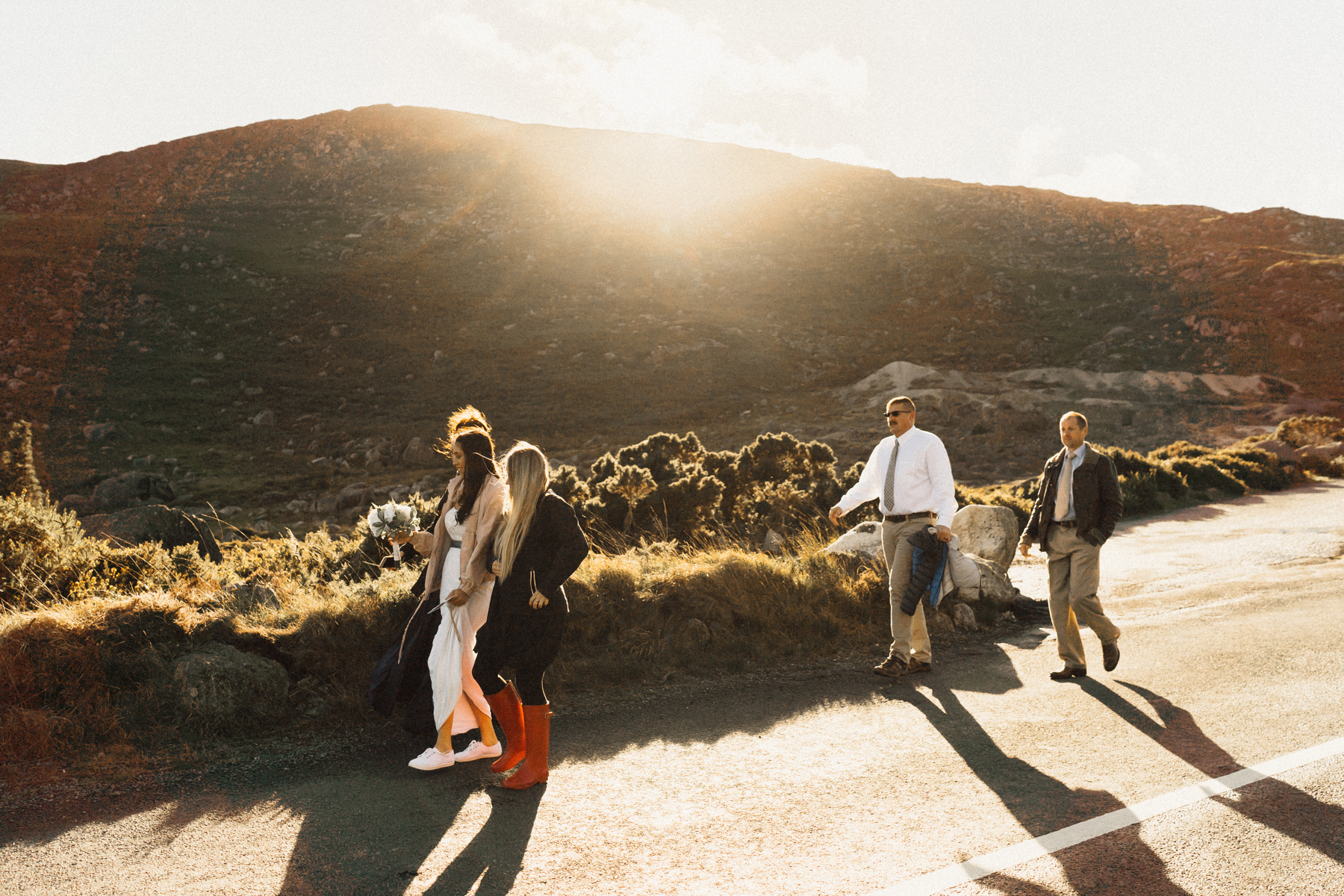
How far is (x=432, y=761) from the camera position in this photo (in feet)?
15.8

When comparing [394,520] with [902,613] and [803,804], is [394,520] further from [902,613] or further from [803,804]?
[902,613]

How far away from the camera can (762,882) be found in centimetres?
353

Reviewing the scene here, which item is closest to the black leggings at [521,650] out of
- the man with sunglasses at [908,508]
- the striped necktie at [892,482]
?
the man with sunglasses at [908,508]

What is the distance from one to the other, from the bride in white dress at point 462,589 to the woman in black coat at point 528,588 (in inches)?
5.2

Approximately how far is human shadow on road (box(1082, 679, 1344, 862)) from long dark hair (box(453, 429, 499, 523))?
4226 millimetres

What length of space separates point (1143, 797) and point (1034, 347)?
5148cm

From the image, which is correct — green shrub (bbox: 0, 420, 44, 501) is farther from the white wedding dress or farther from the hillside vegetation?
the white wedding dress

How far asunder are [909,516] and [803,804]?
9.97 ft

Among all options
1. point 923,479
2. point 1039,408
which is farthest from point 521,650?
point 1039,408

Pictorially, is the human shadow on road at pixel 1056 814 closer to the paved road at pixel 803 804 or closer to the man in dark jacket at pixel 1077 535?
the paved road at pixel 803 804

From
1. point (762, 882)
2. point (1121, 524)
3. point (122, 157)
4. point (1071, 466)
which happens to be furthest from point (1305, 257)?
point (122, 157)

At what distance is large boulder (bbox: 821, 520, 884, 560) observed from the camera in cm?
915

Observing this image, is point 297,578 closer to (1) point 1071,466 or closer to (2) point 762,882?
(2) point 762,882

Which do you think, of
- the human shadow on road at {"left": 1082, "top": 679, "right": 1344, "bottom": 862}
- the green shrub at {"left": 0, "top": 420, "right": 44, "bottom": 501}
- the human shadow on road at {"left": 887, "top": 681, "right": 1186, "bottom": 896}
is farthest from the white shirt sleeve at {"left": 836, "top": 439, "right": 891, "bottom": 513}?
the green shrub at {"left": 0, "top": 420, "right": 44, "bottom": 501}
